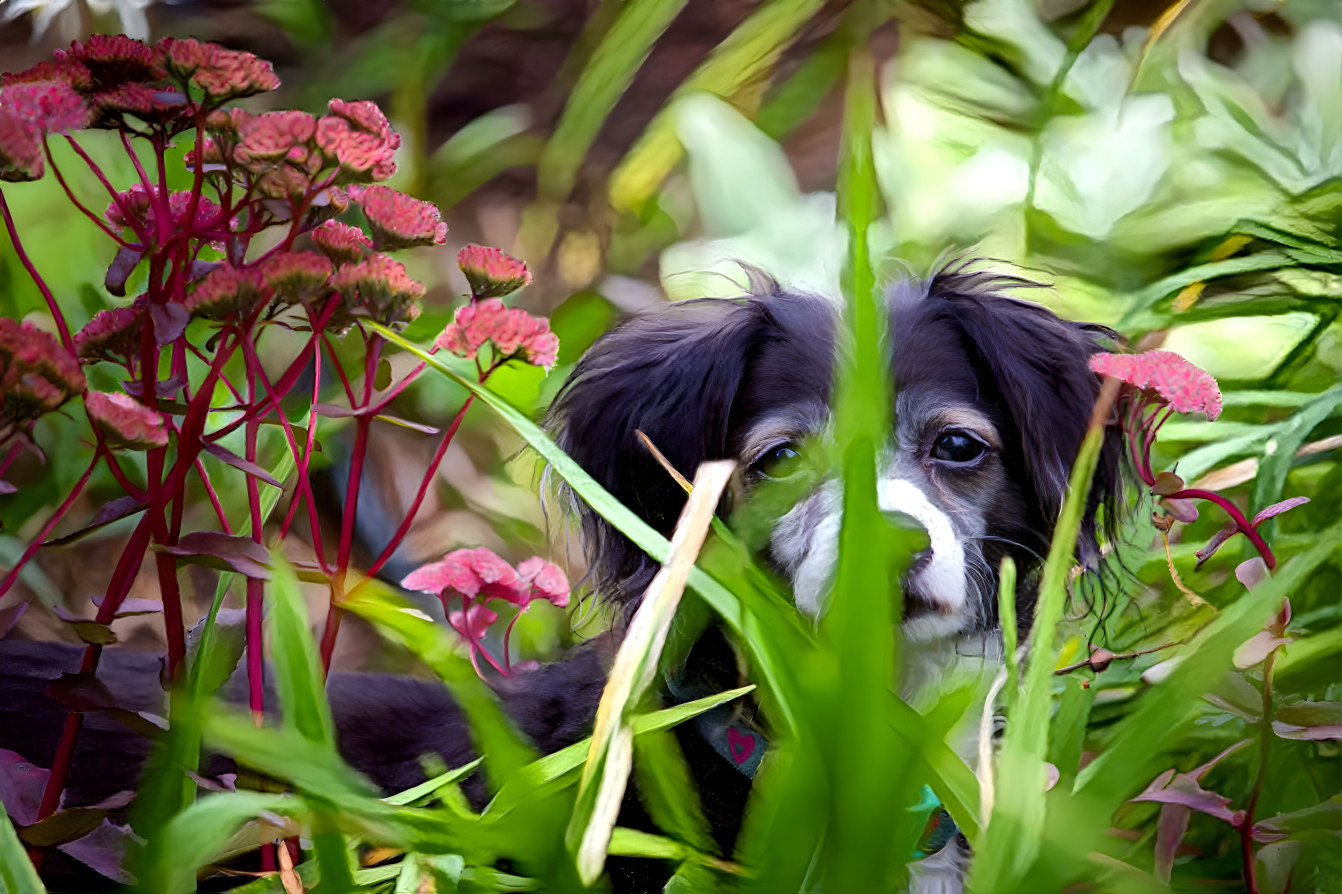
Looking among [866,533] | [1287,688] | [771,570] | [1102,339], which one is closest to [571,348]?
[771,570]

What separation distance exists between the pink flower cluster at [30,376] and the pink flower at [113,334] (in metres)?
0.15

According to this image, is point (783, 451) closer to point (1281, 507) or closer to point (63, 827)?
point (1281, 507)

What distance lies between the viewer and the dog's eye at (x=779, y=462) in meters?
1.37

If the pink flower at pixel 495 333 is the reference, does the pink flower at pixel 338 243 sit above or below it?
above

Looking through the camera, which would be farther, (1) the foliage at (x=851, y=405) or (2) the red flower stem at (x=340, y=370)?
(2) the red flower stem at (x=340, y=370)

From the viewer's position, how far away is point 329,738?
65 centimetres

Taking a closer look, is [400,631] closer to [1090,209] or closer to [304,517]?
[304,517]

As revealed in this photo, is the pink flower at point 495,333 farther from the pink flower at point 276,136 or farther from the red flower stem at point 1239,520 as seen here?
the red flower stem at point 1239,520

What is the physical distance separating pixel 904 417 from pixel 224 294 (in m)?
0.97

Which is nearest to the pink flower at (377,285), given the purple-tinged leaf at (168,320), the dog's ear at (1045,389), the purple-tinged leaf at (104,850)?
the purple-tinged leaf at (168,320)

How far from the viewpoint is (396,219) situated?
2.73ft

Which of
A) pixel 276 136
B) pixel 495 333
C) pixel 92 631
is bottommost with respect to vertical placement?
pixel 92 631

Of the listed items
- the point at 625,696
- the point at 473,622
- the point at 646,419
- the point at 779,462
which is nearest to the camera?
the point at 625,696

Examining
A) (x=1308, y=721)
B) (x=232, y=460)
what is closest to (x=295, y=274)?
(x=232, y=460)
